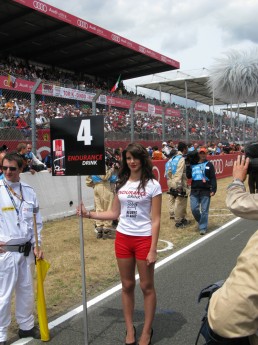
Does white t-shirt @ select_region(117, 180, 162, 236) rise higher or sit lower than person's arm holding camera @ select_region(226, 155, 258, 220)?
lower

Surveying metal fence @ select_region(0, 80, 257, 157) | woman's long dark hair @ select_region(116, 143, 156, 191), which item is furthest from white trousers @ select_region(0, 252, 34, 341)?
metal fence @ select_region(0, 80, 257, 157)

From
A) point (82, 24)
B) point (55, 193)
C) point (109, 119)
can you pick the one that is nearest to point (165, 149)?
point (109, 119)

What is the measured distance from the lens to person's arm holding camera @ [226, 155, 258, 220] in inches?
76.1

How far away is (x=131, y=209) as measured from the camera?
12.1ft

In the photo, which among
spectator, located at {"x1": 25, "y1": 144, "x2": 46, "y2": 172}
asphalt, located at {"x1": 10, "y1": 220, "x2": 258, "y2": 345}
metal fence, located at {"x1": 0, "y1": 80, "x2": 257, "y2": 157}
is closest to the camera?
asphalt, located at {"x1": 10, "y1": 220, "x2": 258, "y2": 345}

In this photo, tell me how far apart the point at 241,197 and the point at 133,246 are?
1.82 m

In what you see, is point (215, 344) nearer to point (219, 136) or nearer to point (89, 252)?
point (89, 252)

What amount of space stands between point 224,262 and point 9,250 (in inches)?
143

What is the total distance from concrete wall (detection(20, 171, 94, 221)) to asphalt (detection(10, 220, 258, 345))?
13.3 feet

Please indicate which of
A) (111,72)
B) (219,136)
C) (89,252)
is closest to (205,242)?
(89,252)

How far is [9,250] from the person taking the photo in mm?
3705

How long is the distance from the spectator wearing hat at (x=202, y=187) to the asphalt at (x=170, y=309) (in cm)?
159

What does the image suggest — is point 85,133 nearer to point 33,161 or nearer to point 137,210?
point 137,210

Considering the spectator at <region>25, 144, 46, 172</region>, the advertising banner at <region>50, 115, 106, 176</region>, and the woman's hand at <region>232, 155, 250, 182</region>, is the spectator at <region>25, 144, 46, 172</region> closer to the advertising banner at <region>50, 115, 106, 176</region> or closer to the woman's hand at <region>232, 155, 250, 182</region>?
the advertising banner at <region>50, 115, 106, 176</region>
